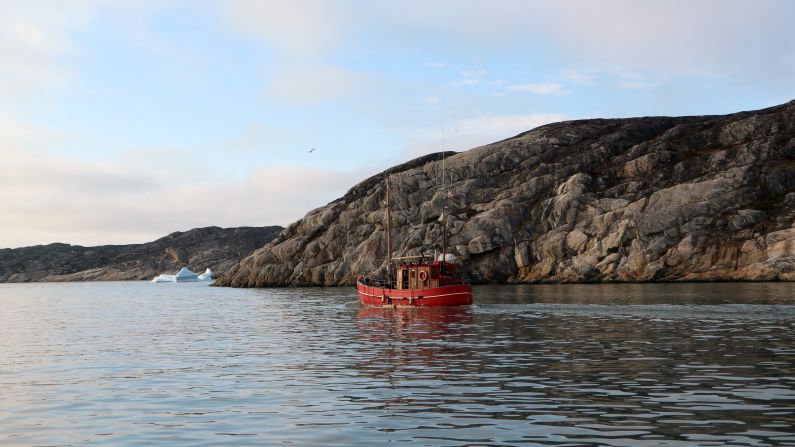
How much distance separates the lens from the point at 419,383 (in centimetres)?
2594

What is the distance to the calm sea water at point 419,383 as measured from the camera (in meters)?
18.4

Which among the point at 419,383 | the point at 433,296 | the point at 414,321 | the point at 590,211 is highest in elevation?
the point at 590,211

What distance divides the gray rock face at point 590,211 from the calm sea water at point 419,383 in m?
63.7

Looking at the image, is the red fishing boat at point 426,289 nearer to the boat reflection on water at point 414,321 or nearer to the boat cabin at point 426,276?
the boat cabin at point 426,276

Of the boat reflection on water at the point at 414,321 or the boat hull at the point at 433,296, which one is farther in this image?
the boat hull at the point at 433,296

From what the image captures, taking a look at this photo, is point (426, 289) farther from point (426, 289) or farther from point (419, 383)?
point (419, 383)

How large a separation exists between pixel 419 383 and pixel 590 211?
106 meters

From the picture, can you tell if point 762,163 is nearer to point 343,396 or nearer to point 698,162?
point 698,162

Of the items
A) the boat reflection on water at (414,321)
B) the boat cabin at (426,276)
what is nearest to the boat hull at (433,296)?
the boat reflection on water at (414,321)

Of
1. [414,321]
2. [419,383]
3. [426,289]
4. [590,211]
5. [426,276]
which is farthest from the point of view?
[590,211]

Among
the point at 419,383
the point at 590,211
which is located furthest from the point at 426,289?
the point at 590,211

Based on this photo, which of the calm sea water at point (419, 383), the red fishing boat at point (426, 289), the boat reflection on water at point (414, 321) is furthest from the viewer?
the red fishing boat at point (426, 289)

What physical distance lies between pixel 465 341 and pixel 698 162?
106m

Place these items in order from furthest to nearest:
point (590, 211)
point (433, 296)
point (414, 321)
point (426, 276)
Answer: point (590, 211), point (426, 276), point (433, 296), point (414, 321)
